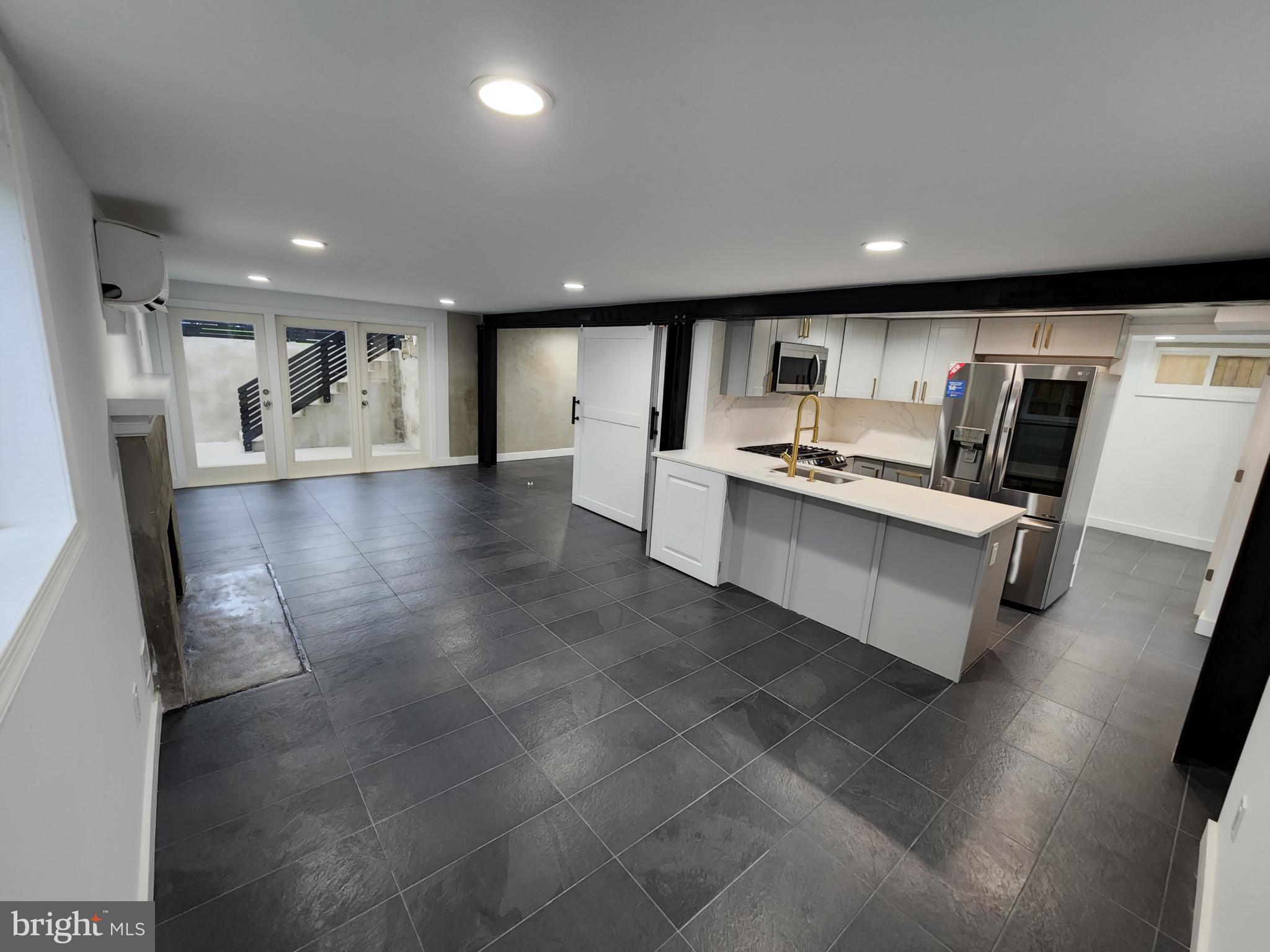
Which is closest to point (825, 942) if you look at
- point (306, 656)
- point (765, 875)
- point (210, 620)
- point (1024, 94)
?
point (765, 875)

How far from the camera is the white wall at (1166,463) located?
5035 millimetres

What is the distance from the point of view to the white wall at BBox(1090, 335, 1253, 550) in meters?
5.04

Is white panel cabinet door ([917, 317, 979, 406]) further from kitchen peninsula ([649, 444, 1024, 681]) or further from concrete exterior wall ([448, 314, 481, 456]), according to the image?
concrete exterior wall ([448, 314, 481, 456])

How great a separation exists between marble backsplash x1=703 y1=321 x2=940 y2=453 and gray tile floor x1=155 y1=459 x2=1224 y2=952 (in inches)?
67.7

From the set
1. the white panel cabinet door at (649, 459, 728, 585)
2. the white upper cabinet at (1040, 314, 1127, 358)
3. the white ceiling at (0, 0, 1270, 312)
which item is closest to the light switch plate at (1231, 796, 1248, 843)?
the white ceiling at (0, 0, 1270, 312)

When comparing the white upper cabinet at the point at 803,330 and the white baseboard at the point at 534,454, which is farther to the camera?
the white baseboard at the point at 534,454

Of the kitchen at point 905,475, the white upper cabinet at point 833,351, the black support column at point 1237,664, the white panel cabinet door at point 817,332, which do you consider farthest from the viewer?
the white upper cabinet at point 833,351

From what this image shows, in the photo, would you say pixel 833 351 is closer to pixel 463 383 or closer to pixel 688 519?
pixel 688 519

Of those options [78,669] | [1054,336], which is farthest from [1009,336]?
[78,669]

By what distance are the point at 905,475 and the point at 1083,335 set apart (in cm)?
160

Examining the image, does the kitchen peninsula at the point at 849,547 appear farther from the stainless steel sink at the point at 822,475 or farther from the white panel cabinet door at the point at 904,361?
the white panel cabinet door at the point at 904,361

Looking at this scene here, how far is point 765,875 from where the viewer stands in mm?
1648

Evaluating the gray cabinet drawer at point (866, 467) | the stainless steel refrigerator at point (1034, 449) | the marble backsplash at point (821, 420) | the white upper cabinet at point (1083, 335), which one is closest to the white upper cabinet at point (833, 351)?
the marble backsplash at point (821, 420)

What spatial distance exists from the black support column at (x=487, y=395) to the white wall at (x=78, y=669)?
529 centimetres
